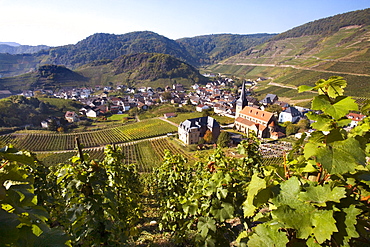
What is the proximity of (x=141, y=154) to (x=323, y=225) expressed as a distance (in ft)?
164

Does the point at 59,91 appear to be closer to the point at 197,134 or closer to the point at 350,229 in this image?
the point at 197,134

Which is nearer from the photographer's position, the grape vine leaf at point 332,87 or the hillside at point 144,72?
the grape vine leaf at point 332,87

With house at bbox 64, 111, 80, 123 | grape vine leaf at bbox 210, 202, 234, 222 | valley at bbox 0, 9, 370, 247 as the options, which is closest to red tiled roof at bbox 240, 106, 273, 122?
valley at bbox 0, 9, 370, 247

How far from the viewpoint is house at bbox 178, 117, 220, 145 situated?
5359cm

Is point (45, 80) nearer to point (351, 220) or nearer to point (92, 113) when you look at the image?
point (92, 113)

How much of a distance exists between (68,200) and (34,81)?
7217 inches

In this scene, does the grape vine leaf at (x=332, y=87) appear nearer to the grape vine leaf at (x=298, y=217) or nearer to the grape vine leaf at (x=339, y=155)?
Answer: the grape vine leaf at (x=339, y=155)

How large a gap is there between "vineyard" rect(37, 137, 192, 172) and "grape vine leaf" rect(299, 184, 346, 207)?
40.2 m

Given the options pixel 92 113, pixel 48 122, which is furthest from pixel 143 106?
pixel 48 122

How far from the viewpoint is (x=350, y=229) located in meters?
1.49

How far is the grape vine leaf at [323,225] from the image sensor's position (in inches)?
54.6

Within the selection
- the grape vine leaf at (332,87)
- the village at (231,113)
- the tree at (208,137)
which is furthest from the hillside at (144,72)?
the grape vine leaf at (332,87)

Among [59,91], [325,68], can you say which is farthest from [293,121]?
[59,91]

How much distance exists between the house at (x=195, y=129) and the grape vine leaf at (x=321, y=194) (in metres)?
51.4
